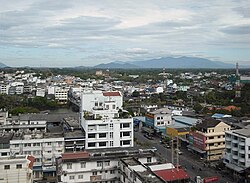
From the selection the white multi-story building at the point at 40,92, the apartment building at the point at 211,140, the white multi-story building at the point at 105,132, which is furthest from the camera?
the white multi-story building at the point at 40,92

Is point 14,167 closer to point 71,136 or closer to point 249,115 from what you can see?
point 71,136

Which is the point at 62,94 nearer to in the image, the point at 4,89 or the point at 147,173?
the point at 4,89

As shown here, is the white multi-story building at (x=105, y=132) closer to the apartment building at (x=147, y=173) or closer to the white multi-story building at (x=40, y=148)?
the white multi-story building at (x=40, y=148)

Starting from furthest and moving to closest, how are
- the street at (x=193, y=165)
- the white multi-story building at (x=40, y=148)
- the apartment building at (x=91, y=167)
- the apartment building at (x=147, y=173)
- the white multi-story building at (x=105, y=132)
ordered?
the white multi-story building at (x=105, y=132) < the white multi-story building at (x=40, y=148) < the street at (x=193, y=165) < the apartment building at (x=91, y=167) < the apartment building at (x=147, y=173)

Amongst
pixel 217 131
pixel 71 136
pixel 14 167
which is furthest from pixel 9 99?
pixel 14 167

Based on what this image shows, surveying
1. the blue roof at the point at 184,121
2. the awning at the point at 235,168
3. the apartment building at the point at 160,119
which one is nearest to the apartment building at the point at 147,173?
the awning at the point at 235,168
